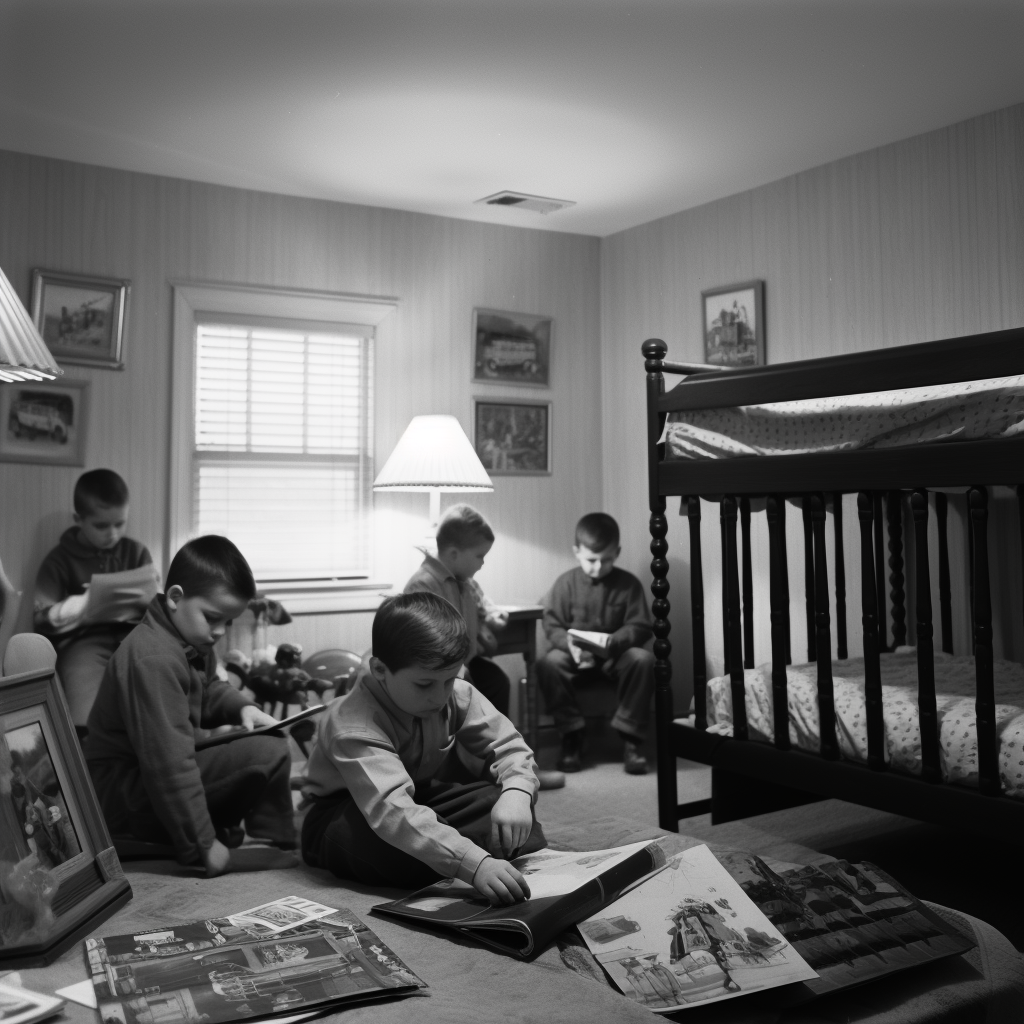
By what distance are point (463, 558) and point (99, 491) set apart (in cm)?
129

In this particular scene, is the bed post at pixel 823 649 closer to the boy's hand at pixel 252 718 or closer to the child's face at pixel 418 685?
the child's face at pixel 418 685

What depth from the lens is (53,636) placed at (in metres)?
3.70

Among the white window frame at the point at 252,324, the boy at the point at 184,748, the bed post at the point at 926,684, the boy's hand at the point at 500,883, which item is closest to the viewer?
the boy's hand at the point at 500,883

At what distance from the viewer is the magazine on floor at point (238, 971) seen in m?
1.35

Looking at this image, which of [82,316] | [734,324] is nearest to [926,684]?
[734,324]

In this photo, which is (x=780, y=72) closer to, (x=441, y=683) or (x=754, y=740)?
(x=754, y=740)

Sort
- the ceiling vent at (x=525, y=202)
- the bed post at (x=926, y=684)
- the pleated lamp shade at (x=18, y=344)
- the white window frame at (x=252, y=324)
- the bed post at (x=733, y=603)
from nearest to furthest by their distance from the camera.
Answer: the pleated lamp shade at (x=18, y=344), the bed post at (x=926, y=684), the bed post at (x=733, y=603), the white window frame at (x=252, y=324), the ceiling vent at (x=525, y=202)

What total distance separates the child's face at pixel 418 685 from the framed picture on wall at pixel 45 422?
7.93ft

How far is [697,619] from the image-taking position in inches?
116

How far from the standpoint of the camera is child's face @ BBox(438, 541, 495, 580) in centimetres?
375

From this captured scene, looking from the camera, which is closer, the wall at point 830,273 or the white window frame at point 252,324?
the wall at point 830,273

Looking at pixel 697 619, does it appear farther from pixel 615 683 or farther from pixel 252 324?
pixel 252 324

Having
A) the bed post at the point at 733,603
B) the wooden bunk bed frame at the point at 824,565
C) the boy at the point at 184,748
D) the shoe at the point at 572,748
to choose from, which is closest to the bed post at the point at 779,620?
the wooden bunk bed frame at the point at 824,565

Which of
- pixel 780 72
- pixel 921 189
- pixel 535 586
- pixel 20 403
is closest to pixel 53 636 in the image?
pixel 20 403
